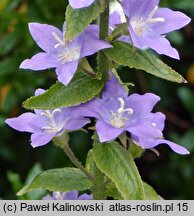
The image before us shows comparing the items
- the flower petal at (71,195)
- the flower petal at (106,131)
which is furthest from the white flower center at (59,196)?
the flower petal at (106,131)

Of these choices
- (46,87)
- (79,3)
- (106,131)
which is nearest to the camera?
(79,3)

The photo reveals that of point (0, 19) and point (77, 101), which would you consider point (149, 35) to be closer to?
point (77, 101)

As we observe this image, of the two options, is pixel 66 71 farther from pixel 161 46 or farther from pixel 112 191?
pixel 112 191

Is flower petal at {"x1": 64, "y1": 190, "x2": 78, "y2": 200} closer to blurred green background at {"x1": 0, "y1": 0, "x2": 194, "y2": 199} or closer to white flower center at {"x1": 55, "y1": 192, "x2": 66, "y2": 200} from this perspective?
white flower center at {"x1": 55, "y1": 192, "x2": 66, "y2": 200}

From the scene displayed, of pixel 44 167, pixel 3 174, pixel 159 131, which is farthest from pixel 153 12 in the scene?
pixel 3 174

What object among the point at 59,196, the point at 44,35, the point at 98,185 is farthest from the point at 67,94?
the point at 59,196
